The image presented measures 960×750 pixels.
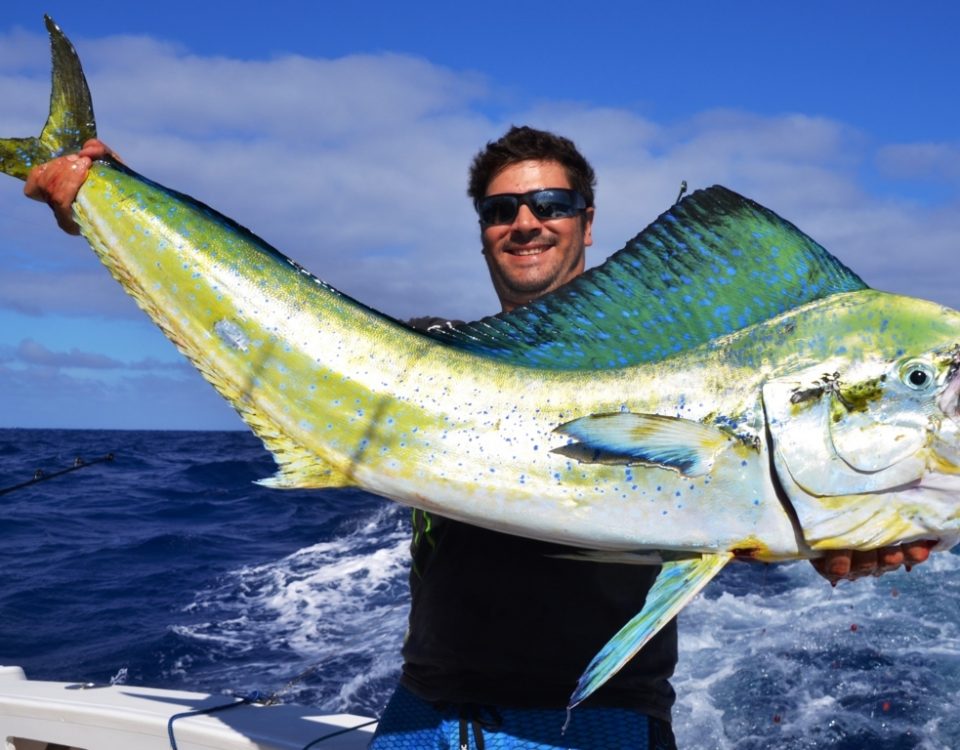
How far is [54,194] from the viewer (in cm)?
221

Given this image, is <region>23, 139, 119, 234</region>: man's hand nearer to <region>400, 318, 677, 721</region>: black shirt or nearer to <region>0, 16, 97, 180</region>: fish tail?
<region>0, 16, 97, 180</region>: fish tail

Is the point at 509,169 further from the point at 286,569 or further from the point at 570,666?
the point at 286,569

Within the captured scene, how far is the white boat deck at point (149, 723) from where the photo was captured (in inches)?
136

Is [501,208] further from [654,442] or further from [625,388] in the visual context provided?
[654,442]

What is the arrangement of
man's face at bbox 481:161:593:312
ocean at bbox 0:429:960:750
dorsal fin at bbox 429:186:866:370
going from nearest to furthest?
dorsal fin at bbox 429:186:866:370, man's face at bbox 481:161:593:312, ocean at bbox 0:429:960:750

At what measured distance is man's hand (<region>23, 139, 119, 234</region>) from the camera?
219cm

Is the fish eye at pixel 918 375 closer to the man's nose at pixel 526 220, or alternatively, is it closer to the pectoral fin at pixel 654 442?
the pectoral fin at pixel 654 442

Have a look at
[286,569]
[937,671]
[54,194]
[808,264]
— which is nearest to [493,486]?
[808,264]

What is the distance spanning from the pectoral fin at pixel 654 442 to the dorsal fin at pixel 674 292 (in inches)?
6.6

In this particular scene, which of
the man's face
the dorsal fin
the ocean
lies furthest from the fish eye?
the ocean

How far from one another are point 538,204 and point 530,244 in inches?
5.6

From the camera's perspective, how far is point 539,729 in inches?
85.7

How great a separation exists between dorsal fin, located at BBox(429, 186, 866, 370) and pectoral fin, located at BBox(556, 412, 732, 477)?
0.55 feet

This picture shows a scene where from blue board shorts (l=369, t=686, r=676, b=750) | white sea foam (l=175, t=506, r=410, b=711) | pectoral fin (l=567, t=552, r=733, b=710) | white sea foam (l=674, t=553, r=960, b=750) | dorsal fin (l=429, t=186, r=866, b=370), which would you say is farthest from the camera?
white sea foam (l=175, t=506, r=410, b=711)
